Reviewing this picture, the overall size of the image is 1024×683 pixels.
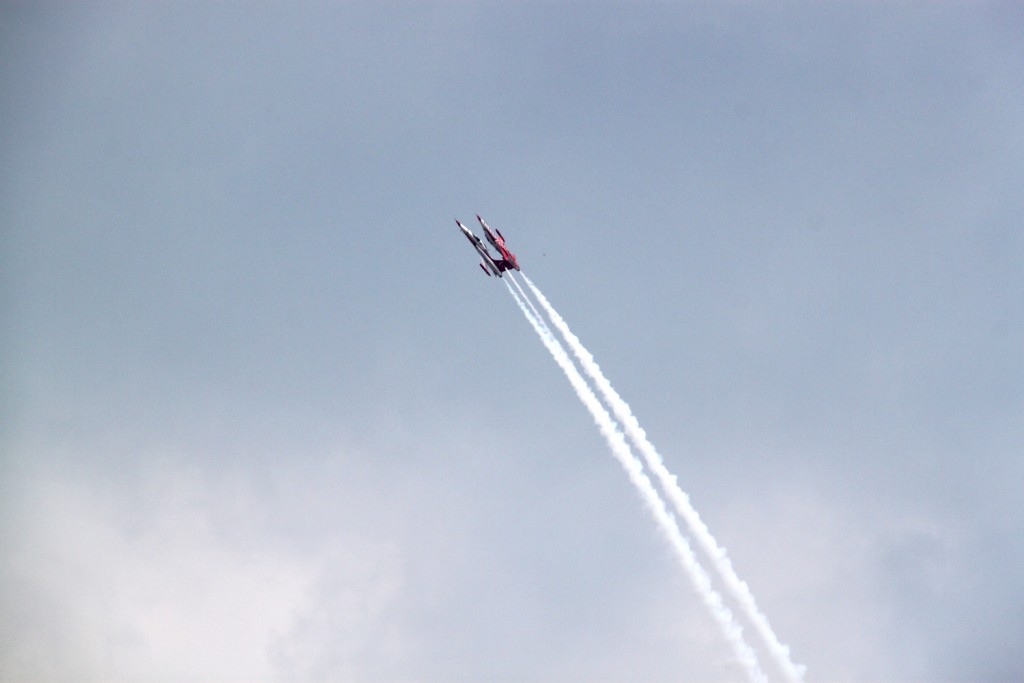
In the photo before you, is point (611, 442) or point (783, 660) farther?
point (611, 442)

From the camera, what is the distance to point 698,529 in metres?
97.4

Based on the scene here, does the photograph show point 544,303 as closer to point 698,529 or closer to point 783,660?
point 698,529

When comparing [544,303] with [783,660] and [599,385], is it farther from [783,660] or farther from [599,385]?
→ [783,660]

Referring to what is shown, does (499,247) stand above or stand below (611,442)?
above

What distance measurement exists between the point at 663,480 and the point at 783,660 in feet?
80.4

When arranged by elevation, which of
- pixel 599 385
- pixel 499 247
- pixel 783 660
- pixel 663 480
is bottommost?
pixel 783 660

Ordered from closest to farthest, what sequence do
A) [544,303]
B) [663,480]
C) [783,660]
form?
[783,660] → [663,480] → [544,303]

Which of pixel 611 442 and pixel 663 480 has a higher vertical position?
pixel 611 442

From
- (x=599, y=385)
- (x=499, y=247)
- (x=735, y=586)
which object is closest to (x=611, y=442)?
(x=599, y=385)

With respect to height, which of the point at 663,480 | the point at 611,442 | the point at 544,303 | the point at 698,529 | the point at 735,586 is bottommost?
the point at 735,586

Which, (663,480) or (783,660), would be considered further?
(663,480)

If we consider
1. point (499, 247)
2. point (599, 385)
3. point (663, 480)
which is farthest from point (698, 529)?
point (499, 247)

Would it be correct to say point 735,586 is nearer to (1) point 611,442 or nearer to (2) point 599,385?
(1) point 611,442

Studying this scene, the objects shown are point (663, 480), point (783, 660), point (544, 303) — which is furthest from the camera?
point (544, 303)
